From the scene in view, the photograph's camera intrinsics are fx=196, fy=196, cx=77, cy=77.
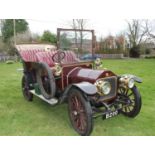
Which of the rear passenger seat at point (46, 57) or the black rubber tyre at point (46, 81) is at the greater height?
the rear passenger seat at point (46, 57)

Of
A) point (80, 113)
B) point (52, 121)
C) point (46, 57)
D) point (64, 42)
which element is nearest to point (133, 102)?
point (80, 113)

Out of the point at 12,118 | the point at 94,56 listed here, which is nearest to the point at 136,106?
the point at 94,56

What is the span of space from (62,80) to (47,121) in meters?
0.86

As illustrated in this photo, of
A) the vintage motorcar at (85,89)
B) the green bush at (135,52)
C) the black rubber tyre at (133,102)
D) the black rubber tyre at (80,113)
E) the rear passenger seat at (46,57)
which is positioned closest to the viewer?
the black rubber tyre at (80,113)

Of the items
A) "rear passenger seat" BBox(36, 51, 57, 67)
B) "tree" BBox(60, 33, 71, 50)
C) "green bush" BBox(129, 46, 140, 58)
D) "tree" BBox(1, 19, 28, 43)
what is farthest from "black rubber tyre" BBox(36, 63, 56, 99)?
"green bush" BBox(129, 46, 140, 58)

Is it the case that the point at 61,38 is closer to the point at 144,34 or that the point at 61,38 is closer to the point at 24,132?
the point at 24,132

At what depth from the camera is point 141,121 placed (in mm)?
3750

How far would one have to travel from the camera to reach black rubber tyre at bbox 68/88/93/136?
3006 millimetres

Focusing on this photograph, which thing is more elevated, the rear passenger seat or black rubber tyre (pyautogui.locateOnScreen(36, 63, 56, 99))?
the rear passenger seat

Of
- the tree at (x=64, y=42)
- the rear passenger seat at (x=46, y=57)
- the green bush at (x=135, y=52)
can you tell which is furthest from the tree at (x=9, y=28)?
the tree at (x=64, y=42)

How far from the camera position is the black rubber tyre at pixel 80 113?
3.01 m

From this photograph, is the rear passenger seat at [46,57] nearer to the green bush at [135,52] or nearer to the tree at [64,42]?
the tree at [64,42]

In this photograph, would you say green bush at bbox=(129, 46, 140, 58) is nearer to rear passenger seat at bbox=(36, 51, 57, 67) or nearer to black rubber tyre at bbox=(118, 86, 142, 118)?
rear passenger seat at bbox=(36, 51, 57, 67)

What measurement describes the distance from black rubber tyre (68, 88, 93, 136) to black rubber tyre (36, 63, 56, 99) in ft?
1.91
